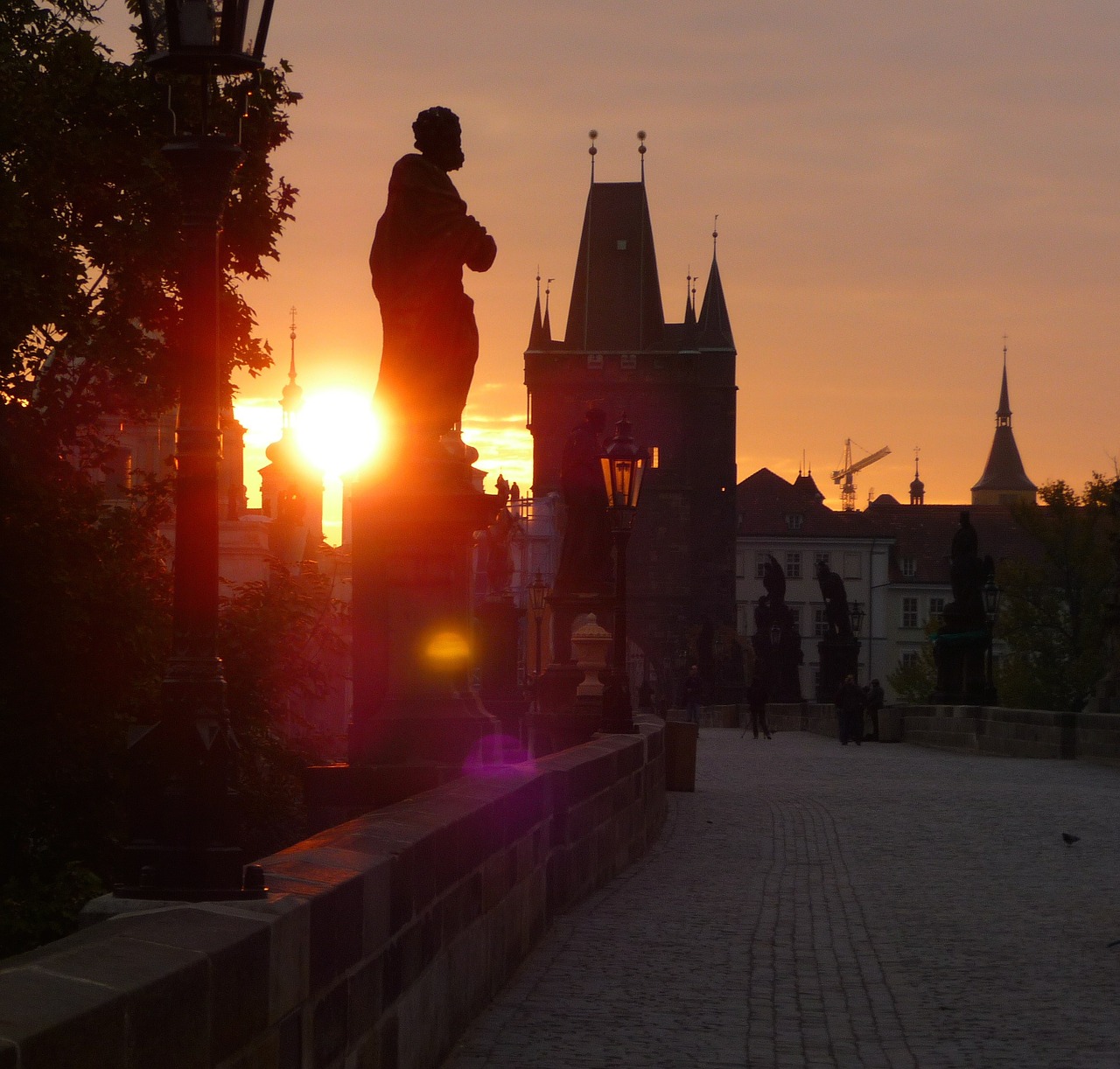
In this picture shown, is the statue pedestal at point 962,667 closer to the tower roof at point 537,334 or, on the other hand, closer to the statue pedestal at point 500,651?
the statue pedestal at point 500,651

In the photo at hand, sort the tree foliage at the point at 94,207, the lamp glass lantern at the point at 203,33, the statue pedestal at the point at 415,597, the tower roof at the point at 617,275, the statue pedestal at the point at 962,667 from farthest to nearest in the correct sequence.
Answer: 1. the tower roof at the point at 617,275
2. the statue pedestal at the point at 962,667
3. the tree foliage at the point at 94,207
4. the statue pedestal at the point at 415,597
5. the lamp glass lantern at the point at 203,33

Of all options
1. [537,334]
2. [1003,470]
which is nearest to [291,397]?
[537,334]

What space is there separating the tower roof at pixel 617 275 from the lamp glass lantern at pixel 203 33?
348ft

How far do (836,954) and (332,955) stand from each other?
4934 millimetres

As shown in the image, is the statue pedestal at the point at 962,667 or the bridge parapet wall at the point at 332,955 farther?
the statue pedestal at the point at 962,667

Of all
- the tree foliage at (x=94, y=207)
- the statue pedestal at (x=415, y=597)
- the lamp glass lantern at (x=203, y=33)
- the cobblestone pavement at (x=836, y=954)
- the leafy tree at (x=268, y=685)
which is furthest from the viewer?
the leafy tree at (x=268, y=685)

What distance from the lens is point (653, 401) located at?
11044 centimetres

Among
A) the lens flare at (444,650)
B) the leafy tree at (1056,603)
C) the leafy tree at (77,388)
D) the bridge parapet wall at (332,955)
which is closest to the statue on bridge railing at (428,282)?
the lens flare at (444,650)

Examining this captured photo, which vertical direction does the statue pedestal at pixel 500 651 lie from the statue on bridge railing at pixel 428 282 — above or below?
below

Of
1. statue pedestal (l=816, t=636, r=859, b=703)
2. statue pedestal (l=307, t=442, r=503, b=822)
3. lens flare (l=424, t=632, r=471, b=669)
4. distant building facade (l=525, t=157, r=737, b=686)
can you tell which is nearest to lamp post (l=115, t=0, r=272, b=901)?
statue pedestal (l=307, t=442, r=503, b=822)

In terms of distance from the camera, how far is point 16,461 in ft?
55.4

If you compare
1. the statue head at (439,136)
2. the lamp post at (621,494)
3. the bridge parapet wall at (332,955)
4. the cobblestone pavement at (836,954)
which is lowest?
the cobblestone pavement at (836,954)

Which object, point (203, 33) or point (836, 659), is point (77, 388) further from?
point (836, 659)

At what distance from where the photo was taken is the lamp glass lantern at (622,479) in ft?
60.7
